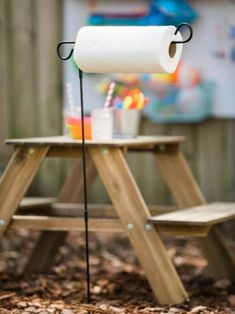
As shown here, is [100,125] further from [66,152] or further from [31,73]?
[31,73]

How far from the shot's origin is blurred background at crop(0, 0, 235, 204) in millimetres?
6891

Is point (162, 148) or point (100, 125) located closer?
point (100, 125)

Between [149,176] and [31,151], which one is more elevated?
[31,151]

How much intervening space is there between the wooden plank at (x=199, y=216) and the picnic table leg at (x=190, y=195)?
137mm

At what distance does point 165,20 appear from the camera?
6.89 metres

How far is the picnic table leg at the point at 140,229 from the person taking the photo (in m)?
4.72

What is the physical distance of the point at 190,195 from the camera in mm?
5457

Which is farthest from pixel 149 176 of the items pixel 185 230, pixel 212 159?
pixel 185 230

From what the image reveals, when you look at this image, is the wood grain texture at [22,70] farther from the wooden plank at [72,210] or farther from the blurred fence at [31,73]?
the wooden plank at [72,210]

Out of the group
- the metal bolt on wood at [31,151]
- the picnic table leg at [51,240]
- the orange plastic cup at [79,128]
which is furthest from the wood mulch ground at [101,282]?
the orange plastic cup at [79,128]

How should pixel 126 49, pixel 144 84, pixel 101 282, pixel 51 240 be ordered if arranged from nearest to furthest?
pixel 126 49
pixel 101 282
pixel 51 240
pixel 144 84

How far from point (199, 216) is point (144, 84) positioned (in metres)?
2.32

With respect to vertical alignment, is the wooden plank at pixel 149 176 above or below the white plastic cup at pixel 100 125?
below

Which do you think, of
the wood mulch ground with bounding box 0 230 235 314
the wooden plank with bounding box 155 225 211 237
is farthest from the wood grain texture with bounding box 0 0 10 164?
the wooden plank with bounding box 155 225 211 237
